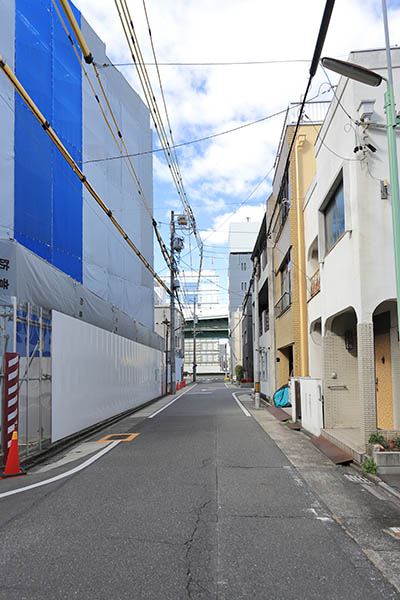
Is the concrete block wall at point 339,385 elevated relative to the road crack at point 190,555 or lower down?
elevated

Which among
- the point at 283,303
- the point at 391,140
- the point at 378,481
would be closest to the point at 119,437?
the point at 378,481

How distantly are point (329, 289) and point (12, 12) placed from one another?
1529 cm

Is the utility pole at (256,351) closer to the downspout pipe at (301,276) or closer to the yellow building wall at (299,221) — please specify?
the yellow building wall at (299,221)

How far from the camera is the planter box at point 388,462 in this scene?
27.7 ft

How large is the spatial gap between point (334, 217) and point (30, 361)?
781cm

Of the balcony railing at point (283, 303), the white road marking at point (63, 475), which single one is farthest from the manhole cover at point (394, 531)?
the balcony railing at point (283, 303)

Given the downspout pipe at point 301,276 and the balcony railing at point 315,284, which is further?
the downspout pipe at point 301,276

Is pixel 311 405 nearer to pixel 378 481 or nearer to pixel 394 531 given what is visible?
pixel 378 481

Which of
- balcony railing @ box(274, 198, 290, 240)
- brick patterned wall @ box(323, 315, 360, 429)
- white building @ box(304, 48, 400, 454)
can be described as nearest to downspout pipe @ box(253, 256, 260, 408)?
balcony railing @ box(274, 198, 290, 240)

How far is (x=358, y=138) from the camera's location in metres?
9.98

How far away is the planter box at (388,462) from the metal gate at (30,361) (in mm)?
6438

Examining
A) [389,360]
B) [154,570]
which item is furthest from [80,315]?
[154,570]

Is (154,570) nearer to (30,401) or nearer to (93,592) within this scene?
(93,592)

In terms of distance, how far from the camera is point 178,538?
5414 mm
